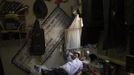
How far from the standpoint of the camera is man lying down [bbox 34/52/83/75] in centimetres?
281

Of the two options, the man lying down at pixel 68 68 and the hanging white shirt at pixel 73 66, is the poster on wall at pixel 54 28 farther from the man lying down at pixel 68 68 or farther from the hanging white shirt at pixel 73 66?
the hanging white shirt at pixel 73 66

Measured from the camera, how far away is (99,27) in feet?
5.31

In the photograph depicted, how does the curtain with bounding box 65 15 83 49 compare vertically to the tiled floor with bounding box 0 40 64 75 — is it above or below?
above

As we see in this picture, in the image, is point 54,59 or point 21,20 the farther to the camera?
point 54,59

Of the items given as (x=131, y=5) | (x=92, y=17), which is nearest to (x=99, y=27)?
(x=92, y=17)

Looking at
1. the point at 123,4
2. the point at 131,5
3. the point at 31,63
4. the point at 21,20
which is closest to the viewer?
the point at 131,5

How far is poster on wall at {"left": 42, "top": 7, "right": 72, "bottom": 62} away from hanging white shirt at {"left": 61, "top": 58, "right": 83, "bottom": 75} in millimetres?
423

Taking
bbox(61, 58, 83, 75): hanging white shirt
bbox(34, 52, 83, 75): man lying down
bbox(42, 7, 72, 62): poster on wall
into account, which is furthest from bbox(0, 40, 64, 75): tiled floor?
bbox(61, 58, 83, 75): hanging white shirt

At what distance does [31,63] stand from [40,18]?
2.14 ft

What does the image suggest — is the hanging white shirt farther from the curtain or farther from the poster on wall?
the poster on wall

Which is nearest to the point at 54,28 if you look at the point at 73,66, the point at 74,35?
the point at 74,35

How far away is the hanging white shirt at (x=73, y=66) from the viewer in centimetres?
287

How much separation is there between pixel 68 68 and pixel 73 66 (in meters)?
0.10

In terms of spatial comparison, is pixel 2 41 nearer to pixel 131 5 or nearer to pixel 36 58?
pixel 36 58
